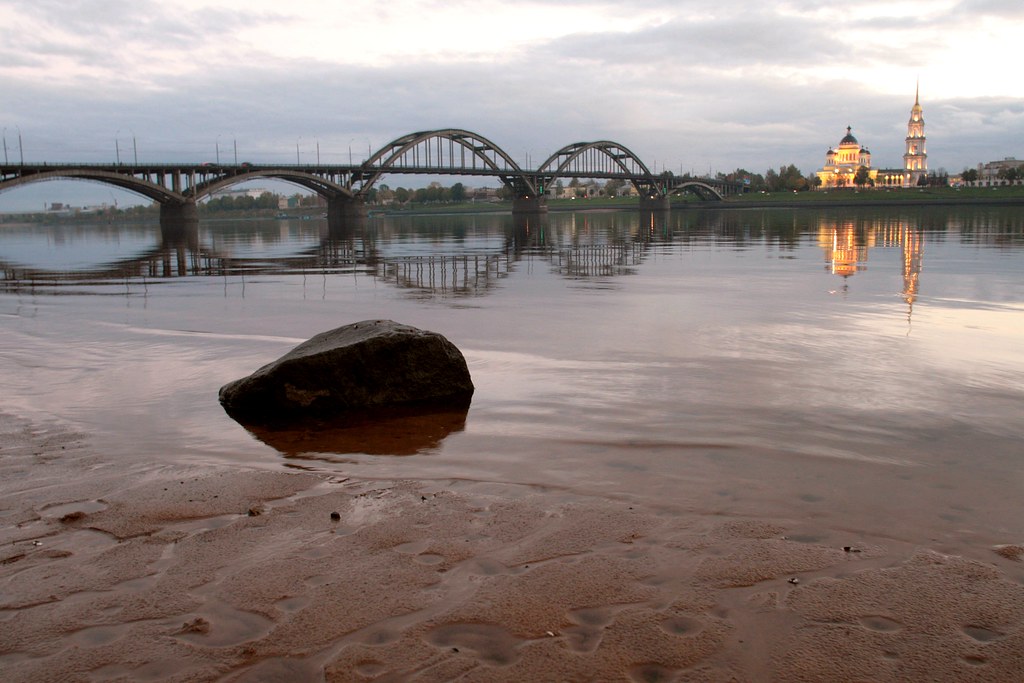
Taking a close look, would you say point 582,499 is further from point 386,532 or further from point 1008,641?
point 1008,641

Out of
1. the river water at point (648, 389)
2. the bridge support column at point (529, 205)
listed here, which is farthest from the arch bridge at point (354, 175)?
the river water at point (648, 389)

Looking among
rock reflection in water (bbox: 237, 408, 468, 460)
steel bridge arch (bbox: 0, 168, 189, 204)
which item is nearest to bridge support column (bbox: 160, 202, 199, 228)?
steel bridge arch (bbox: 0, 168, 189, 204)

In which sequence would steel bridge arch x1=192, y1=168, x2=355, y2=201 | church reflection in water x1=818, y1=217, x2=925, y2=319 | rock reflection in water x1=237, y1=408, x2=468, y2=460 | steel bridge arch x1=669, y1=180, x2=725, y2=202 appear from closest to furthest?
rock reflection in water x1=237, y1=408, x2=468, y2=460 < church reflection in water x1=818, y1=217, x2=925, y2=319 < steel bridge arch x1=192, y1=168, x2=355, y2=201 < steel bridge arch x1=669, y1=180, x2=725, y2=202

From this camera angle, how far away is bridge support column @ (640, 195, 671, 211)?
477ft

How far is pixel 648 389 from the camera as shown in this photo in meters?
7.93

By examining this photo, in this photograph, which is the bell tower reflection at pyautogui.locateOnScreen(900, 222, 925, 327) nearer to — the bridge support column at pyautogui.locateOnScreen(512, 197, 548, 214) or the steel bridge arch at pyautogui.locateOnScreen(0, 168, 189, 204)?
the steel bridge arch at pyautogui.locateOnScreen(0, 168, 189, 204)

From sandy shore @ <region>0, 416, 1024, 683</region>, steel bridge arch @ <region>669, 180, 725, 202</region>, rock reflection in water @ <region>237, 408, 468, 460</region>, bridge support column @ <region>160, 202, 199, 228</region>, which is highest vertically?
steel bridge arch @ <region>669, 180, 725, 202</region>

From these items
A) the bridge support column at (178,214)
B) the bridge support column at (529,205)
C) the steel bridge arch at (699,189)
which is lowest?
the bridge support column at (178,214)

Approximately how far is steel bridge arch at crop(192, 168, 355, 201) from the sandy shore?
306ft

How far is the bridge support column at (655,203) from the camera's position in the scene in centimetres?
14550

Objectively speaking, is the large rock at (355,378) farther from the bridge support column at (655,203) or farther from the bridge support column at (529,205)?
the bridge support column at (655,203)

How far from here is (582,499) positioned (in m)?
4.99

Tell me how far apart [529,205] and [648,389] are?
124887 millimetres

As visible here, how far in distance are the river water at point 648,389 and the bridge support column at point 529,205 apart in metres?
112
